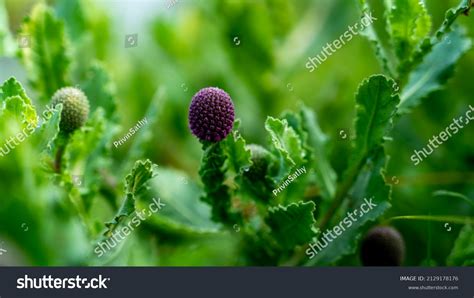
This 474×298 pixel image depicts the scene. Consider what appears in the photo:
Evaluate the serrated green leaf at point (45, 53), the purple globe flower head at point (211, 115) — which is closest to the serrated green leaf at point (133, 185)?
the purple globe flower head at point (211, 115)

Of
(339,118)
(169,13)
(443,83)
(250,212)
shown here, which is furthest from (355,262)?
(169,13)

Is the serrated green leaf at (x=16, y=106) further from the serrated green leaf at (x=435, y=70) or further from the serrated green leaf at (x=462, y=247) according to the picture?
the serrated green leaf at (x=462, y=247)

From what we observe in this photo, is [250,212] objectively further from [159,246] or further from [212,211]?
[159,246]

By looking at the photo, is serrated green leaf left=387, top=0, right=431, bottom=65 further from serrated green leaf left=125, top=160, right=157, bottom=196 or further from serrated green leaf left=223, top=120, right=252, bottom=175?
serrated green leaf left=125, top=160, right=157, bottom=196

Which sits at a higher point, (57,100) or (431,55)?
(57,100)

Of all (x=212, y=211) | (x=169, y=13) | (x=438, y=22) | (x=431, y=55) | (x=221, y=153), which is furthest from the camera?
(x=169, y=13)

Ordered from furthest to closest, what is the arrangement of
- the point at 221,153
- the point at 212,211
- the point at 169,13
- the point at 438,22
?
the point at 169,13 < the point at 438,22 < the point at 212,211 < the point at 221,153
